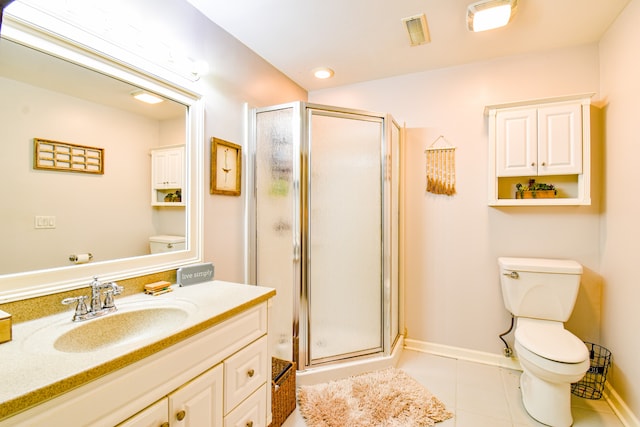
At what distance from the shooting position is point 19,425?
0.64m

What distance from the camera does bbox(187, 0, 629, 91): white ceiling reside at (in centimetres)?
178

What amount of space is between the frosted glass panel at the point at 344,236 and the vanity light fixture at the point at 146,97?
37.7 inches

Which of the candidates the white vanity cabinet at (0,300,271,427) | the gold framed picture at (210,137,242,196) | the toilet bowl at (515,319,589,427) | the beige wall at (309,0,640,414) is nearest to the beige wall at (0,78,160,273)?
the gold framed picture at (210,137,242,196)

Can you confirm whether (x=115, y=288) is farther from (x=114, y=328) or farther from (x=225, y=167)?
(x=225, y=167)

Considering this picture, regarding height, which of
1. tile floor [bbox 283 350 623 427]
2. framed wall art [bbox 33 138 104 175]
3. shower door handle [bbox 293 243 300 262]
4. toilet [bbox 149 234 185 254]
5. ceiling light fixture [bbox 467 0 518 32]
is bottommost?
tile floor [bbox 283 350 623 427]

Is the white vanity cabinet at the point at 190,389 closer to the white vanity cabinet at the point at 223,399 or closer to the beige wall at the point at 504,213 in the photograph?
the white vanity cabinet at the point at 223,399

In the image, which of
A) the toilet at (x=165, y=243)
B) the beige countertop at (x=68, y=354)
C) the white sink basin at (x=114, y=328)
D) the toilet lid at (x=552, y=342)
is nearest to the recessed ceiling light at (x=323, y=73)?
the toilet at (x=165, y=243)

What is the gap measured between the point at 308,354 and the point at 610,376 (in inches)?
77.4

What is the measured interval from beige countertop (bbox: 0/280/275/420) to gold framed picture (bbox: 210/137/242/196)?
0.78m

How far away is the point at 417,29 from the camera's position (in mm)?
1982

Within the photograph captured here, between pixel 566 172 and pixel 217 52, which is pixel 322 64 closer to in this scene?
pixel 217 52

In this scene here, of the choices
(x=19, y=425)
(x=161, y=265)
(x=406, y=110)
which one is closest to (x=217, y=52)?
(x=161, y=265)

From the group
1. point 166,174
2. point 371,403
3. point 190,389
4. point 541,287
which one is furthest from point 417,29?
point 371,403

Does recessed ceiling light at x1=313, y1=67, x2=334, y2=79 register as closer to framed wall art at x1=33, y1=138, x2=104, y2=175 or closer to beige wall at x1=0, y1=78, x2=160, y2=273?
beige wall at x1=0, y1=78, x2=160, y2=273
